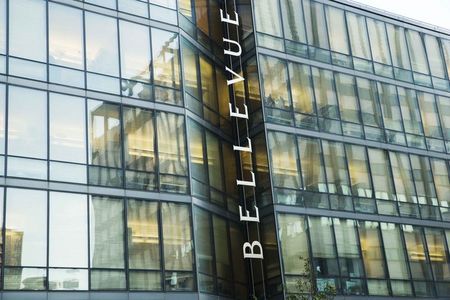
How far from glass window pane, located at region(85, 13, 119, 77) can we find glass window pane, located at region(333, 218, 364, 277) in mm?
11811

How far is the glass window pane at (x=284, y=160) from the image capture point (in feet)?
91.1

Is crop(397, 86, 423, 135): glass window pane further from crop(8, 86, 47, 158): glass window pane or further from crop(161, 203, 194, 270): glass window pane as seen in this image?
crop(8, 86, 47, 158): glass window pane

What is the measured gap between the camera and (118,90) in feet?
81.9

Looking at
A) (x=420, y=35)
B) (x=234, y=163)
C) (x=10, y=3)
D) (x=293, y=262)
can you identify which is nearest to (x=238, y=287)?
(x=293, y=262)

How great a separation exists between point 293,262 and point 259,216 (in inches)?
96.8

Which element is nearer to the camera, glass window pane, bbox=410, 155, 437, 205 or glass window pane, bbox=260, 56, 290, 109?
glass window pane, bbox=260, 56, 290, 109

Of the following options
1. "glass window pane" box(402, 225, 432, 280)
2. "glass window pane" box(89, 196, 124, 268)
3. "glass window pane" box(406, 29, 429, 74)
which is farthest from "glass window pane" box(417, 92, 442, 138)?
"glass window pane" box(89, 196, 124, 268)

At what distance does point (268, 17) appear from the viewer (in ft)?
99.5

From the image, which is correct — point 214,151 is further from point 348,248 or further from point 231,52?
point 348,248

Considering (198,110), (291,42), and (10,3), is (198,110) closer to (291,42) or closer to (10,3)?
(291,42)

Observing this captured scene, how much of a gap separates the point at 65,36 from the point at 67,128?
143 inches

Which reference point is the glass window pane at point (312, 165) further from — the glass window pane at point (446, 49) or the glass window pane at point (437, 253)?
the glass window pane at point (446, 49)

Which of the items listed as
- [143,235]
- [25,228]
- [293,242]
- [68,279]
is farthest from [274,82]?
[25,228]

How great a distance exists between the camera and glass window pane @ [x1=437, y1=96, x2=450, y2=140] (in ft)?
115
